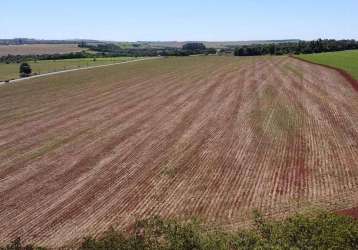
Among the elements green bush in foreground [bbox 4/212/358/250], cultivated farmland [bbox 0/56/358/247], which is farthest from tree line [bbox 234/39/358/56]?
green bush in foreground [bbox 4/212/358/250]

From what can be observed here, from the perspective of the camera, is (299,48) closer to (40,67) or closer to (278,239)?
(40,67)

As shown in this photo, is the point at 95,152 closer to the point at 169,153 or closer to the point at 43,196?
the point at 169,153

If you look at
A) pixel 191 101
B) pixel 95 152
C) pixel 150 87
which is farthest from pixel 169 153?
pixel 150 87

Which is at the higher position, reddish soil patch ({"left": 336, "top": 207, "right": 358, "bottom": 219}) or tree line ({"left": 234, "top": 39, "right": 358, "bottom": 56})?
reddish soil patch ({"left": 336, "top": 207, "right": 358, "bottom": 219})

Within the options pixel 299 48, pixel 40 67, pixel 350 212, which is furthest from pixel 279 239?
pixel 299 48

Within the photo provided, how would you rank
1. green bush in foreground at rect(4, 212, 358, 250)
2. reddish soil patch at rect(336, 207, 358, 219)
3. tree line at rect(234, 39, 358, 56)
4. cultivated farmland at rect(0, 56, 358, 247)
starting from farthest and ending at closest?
1. tree line at rect(234, 39, 358, 56)
2. cultivated farmland at rect(0, 56, 358, 247)
3. reddish soil patch at rect(336, 207, 358, 219)
4. green bush in foreground at rect(4, 212, 358, 250)

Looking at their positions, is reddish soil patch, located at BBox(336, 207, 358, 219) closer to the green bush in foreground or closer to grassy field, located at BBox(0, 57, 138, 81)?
the green bush in foreground

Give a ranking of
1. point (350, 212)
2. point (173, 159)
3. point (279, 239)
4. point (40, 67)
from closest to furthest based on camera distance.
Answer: point (279, 239) < point (350, 212) < point (173, 159) < point (40, 67)

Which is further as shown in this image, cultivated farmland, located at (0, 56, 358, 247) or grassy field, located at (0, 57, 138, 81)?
grassy field, located at (0, 57, 138, 81)

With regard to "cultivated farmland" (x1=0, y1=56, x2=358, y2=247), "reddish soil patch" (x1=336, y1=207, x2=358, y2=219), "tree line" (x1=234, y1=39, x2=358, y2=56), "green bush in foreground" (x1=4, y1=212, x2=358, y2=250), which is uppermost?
"green bush in foreground" (x1=4, y1=212, x2=358, y2=250)
